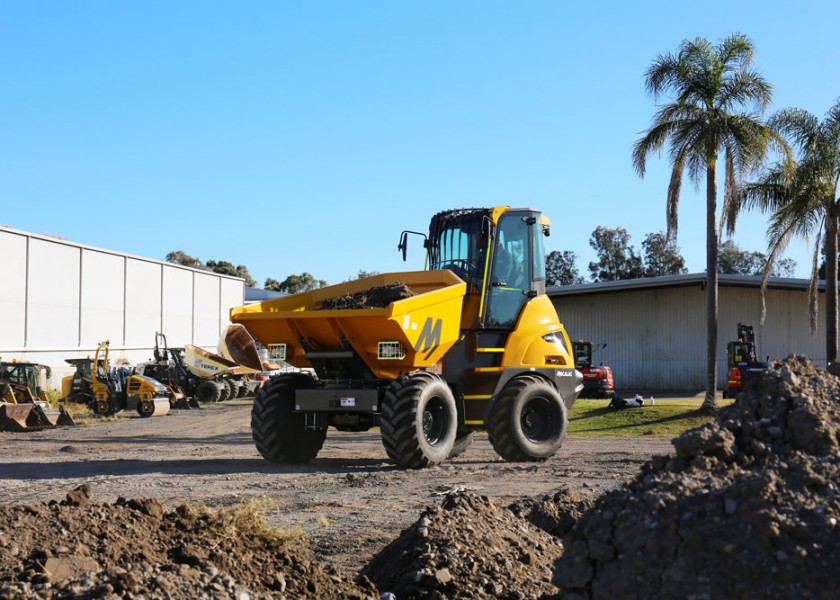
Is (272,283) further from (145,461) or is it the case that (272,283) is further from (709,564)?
(709,564)

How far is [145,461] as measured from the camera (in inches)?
553

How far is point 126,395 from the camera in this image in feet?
93.1

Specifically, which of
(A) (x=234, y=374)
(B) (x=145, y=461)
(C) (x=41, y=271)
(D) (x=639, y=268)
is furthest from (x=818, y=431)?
(D) (x=639, y=268)

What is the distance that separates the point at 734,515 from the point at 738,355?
30.5 meters

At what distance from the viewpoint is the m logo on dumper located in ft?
40.2

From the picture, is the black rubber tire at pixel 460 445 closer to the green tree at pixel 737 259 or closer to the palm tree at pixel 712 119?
the palm tree at pixel 712 119

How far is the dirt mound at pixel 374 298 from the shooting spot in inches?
491

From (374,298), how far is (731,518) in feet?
29.3

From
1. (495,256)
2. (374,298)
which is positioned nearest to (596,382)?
(495,256)

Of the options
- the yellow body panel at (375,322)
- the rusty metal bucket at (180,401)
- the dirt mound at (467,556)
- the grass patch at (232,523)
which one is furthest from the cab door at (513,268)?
the rusty metal bucket at (180,401)

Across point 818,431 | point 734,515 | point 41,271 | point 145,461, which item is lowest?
point 145,461

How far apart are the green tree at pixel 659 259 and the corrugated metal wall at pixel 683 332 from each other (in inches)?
1161

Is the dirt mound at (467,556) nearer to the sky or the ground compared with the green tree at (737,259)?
nearer to the ground

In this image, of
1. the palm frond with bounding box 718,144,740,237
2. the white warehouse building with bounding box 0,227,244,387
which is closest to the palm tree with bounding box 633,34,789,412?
the palm frond with bounding box 718,144,740,237
